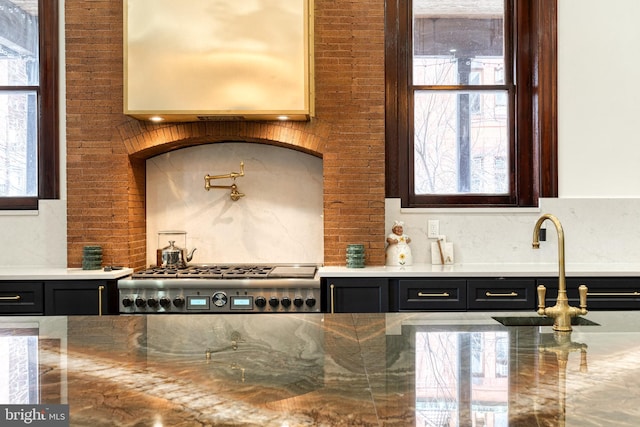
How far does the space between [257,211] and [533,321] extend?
2.63 m

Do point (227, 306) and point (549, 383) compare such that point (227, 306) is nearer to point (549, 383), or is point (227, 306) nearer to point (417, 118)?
point (417, 118)

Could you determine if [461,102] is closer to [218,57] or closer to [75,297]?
[218,57]

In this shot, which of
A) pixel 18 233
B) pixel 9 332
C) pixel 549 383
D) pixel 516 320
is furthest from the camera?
pixel 18 233

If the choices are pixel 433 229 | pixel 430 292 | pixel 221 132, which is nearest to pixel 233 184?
pixel 221 132

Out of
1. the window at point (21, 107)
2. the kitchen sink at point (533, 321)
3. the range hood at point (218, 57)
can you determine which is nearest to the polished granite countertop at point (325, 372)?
the kitchen sink at point (533, 321)

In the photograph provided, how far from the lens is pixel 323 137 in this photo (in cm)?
382

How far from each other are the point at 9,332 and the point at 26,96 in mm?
3005

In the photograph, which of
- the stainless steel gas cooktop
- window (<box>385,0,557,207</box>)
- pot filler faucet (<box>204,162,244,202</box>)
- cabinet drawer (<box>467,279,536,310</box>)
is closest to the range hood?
pot filler faucet (<box>204,162,244,202</box>)

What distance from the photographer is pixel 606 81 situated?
410 cm

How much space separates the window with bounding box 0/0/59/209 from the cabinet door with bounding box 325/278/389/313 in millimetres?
2370

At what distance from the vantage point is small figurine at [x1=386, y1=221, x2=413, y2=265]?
12.8ft

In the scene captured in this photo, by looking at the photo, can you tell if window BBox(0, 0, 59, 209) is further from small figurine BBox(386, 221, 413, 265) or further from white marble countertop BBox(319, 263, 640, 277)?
small figurine BBox(386, 221, 413, 265)

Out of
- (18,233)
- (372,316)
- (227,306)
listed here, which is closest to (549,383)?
(372,316)

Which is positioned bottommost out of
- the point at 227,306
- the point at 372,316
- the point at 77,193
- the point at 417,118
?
the point at 227,306
